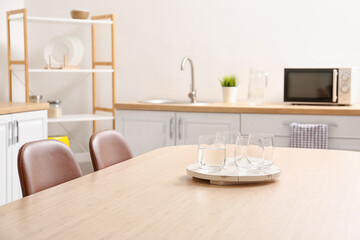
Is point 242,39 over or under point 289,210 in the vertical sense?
over

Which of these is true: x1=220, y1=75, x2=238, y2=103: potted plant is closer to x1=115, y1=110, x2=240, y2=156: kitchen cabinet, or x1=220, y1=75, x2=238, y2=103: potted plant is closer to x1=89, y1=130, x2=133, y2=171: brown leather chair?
x1=115, y1=110, x2=240, y2=156: kitchen cabinet

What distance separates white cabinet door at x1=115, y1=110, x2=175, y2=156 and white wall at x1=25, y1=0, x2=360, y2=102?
522 mm

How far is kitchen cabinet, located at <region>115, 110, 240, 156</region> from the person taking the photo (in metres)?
3.68

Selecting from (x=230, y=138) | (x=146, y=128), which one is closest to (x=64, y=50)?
(x=146, y=128)

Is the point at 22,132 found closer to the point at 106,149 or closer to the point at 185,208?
the point at 106,149

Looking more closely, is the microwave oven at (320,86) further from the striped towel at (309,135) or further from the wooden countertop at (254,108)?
the striped towel at (309,135)

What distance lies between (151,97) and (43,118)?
1112 millimetres

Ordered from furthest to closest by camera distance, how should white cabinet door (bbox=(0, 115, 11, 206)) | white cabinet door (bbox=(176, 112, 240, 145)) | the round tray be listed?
white cabinet door (bbox=(176, 112, 240, 145)) → white cabinet door (bbox=(0, 115, 11, 206)) → the round tray

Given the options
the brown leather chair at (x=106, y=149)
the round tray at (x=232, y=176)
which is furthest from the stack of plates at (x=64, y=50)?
the round tray at (x=232, y=176)

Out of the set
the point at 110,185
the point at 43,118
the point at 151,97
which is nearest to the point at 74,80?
the point at 151,97

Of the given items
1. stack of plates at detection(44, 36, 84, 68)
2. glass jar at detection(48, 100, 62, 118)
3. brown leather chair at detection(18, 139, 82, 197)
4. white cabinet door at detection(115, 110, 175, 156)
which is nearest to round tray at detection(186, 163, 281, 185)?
brown leather chair at detection(18, 139, 82, 197)

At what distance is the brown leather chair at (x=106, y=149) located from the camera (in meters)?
2.05

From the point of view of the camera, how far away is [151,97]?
14.5 ft

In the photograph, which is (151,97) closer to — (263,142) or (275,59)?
(275,59)
